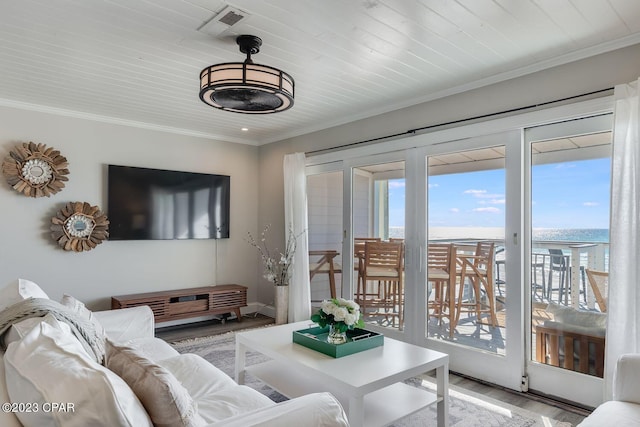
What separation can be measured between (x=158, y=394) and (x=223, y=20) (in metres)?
2.02

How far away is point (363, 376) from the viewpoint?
2.04m

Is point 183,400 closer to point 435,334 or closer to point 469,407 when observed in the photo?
point 469,407

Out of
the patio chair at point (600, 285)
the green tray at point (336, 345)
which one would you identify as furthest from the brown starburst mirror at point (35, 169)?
the patio chair at point (600, 285)

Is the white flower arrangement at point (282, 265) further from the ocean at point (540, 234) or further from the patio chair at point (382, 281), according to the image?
the ocean at point (540, 234)

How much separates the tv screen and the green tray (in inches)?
107

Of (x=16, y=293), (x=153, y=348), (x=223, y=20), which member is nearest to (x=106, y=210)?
(x=153, y=348)

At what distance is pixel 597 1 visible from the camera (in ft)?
6.95

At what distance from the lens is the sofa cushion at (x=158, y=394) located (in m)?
1.14

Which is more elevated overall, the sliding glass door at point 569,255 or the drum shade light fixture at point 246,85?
the drum shade light fixture at point 246,85

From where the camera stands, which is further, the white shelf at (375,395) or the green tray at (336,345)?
the green tray at (336,345)

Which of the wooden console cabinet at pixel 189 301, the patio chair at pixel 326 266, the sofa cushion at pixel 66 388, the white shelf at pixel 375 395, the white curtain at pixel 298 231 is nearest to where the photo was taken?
the sofa cushion at pixel 66 388

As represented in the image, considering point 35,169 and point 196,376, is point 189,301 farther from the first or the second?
point 196,376

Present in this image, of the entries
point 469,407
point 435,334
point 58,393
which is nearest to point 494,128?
point 435,334

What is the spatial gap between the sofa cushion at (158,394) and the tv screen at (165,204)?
11.4 ft
